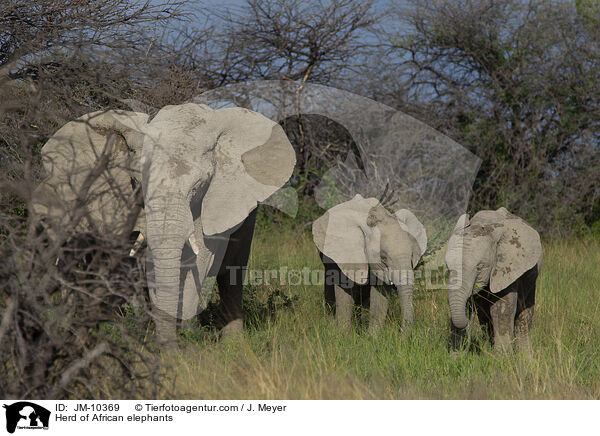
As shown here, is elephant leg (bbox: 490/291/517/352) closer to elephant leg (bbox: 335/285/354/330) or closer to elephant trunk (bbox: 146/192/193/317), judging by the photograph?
elephant leg (bbox: 335/285/354/330)

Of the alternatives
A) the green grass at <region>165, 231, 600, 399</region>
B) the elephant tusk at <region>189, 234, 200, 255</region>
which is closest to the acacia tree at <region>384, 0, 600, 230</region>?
the green grass at <region>165, 231, 600, 399</region>

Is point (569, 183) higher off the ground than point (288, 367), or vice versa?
point (569, 183)

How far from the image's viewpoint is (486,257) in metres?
4.11

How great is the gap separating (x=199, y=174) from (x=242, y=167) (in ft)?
1.79

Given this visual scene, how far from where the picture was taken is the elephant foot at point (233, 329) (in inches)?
193

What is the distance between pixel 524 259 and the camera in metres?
4.19

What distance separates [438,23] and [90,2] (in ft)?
25.1

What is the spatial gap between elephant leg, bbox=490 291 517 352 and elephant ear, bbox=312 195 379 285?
1220 mm

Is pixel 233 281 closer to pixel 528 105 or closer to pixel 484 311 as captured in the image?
pixel 484 311

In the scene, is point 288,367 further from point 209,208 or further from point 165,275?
point 209,208

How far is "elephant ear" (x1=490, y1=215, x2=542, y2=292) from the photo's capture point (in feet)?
13.5

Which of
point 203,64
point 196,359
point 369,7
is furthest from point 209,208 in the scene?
point 369,7

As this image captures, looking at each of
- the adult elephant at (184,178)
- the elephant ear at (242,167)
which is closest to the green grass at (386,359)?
the adult elephant at (184,178)

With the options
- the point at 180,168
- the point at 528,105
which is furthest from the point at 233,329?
the point at 528,105
